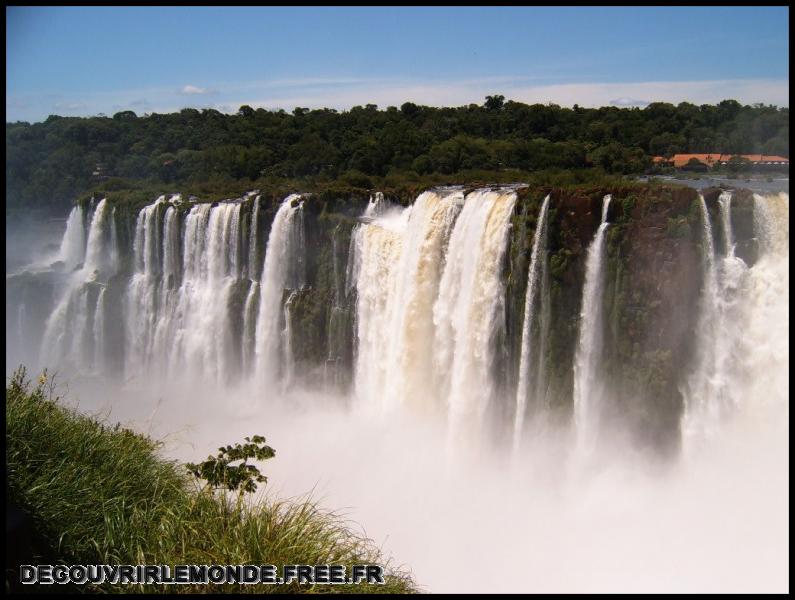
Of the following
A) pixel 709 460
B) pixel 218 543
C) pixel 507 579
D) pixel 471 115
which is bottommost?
pixel 507 579

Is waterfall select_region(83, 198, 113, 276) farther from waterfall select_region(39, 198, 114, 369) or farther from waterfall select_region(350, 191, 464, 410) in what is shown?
waterfall select_region(350, 191, 464, 410)

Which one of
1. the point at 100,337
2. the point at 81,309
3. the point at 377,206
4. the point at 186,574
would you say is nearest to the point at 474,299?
the point at 377,206

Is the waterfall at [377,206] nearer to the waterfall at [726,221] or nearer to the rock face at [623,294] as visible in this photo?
the rock face at [623,294]

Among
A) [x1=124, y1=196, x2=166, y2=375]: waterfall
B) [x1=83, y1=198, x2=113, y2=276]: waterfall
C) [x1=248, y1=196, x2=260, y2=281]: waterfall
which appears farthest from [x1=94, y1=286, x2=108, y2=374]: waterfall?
[x1=248, y1=196, x2=260, y2=281]: waterfall

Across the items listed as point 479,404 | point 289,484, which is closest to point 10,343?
point 289,484

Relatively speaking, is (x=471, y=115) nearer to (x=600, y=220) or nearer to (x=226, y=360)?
(x=226, y=360)

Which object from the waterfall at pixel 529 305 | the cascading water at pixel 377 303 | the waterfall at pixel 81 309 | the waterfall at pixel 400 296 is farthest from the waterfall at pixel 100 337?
the waterfall at pixel 529 305

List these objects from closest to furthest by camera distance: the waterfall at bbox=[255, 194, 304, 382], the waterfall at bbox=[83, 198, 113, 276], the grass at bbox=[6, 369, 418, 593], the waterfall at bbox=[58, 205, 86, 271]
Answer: the grass at bbox=[6, 369, 418, 593] < the waterfall at bbox=[255, 194, 304, 382] < the waterfall at bbox=[83, 198, 113, 276] < the waterfall at bbox=[58, 205, 86, 271]
